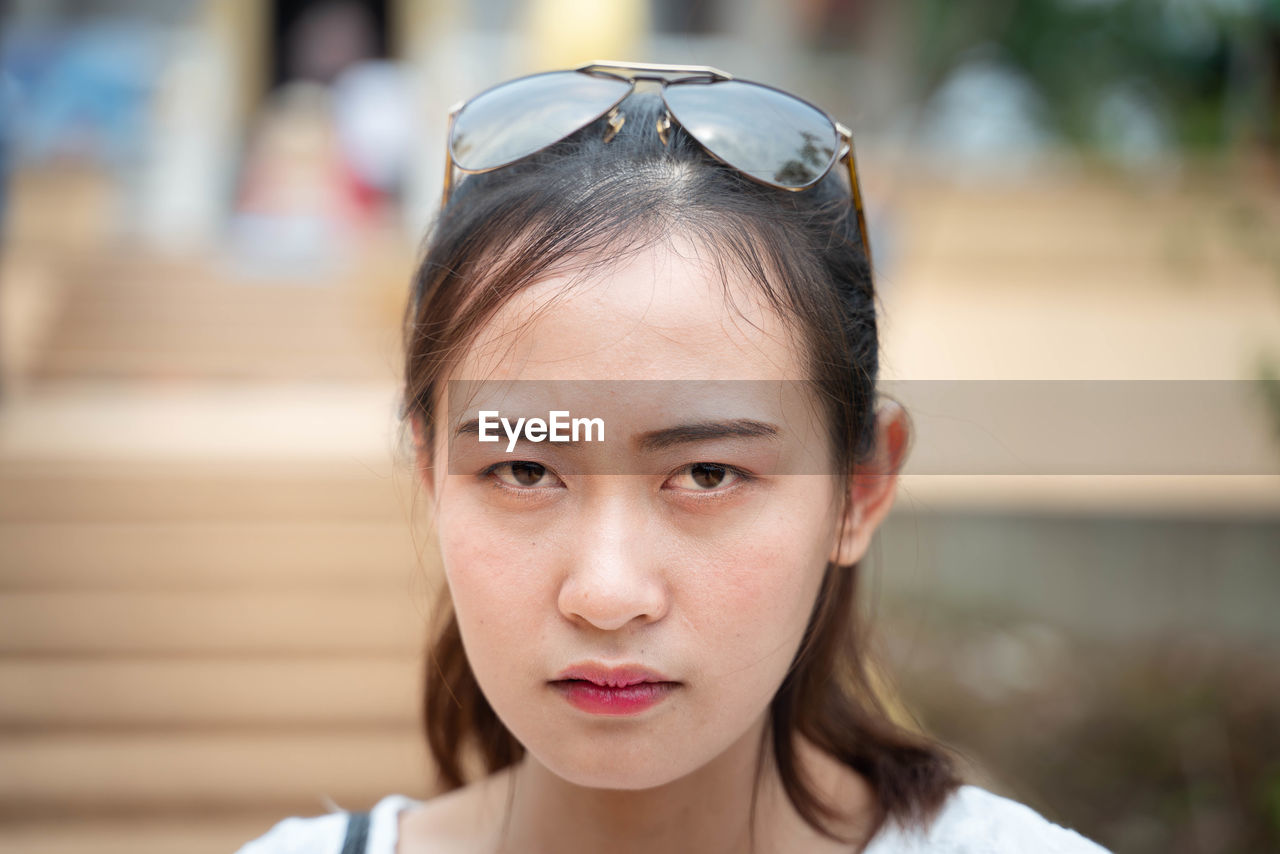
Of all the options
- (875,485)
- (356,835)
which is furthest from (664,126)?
(356,835)

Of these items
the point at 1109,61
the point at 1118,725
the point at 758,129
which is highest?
the point at 1109,61

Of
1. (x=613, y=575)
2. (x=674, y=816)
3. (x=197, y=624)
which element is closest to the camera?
(x=613, y=575)

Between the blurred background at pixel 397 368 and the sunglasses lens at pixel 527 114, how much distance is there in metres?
0.80

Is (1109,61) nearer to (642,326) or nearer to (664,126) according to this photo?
(664,126)

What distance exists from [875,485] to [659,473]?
0.39 metres

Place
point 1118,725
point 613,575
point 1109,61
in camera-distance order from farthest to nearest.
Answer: point 1109,61, point 1118,725, point 613,575

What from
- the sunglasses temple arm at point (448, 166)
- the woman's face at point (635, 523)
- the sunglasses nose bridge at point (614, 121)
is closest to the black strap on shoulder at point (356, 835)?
the woman's face at point (635, 523)

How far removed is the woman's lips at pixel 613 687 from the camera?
1.12 meters

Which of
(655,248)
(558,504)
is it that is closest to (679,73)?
(655,248)

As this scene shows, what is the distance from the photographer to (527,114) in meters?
1.34

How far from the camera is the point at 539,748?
1.17 m

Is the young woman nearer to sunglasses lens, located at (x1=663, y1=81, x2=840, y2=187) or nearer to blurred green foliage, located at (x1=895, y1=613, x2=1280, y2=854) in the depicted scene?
sunglasses lens, located at (x1=663, y1=81, x2=840, y2=187)

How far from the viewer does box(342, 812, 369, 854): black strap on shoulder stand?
1414mm

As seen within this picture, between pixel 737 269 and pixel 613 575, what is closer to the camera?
pixel 613 575
